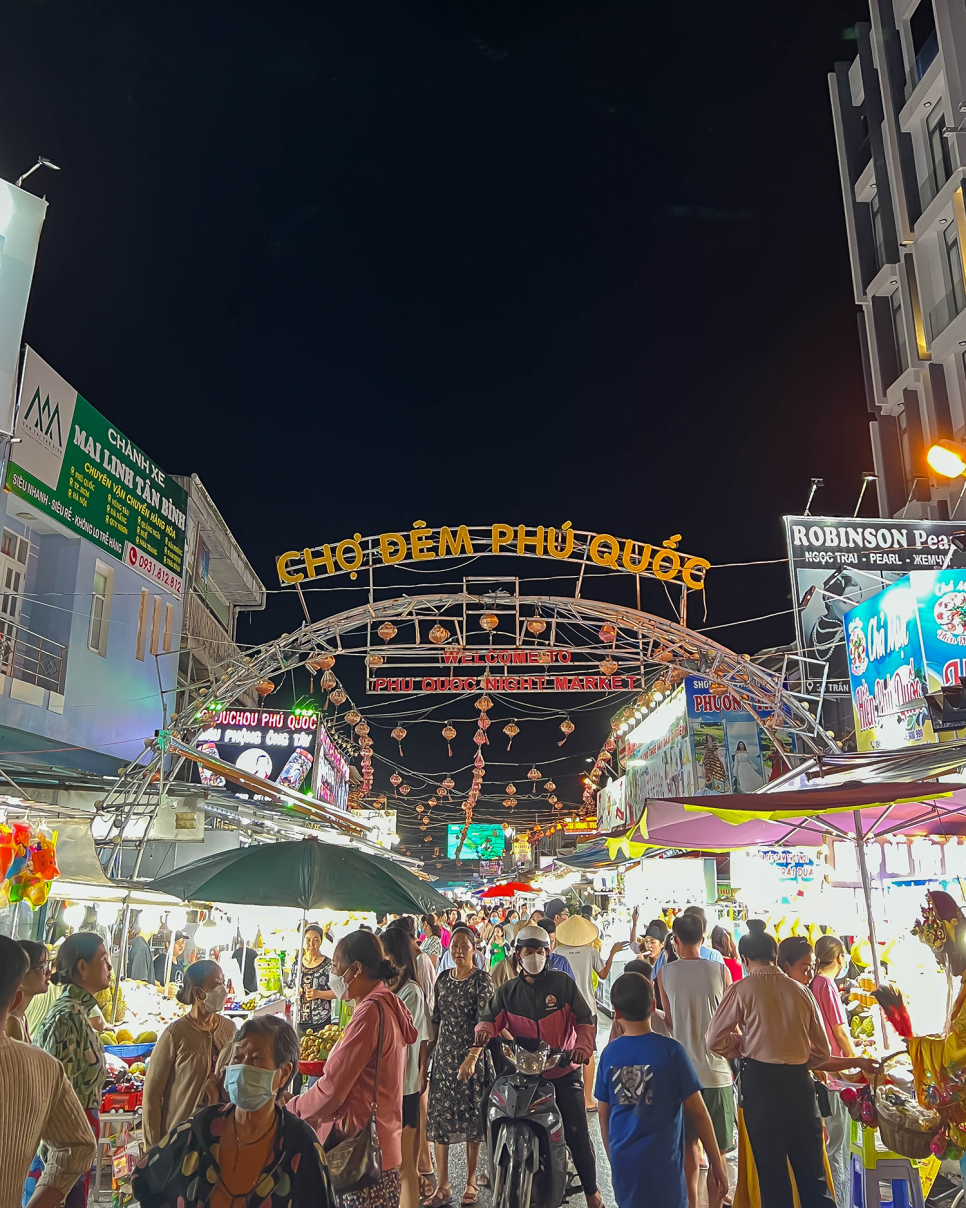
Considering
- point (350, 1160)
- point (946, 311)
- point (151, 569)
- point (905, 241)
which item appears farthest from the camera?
point (905, 241)

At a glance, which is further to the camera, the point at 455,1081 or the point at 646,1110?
the point at 455,1081

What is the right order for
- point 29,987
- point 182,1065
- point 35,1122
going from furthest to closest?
point 182,1065 → point 29,987 → point 35,1122

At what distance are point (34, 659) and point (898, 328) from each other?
904 inches

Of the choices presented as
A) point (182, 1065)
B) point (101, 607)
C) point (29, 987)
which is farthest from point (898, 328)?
point (29, 987)

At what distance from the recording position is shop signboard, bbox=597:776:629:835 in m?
43.2

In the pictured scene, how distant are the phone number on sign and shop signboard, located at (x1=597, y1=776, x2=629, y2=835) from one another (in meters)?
22.8

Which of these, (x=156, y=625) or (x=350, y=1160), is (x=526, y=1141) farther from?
(x=156, y=625)

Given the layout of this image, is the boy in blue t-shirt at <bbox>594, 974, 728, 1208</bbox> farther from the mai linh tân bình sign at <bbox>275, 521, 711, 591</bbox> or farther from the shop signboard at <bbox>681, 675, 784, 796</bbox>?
the shop signboard at <bbox>681, 675, 784, 796</bbox>

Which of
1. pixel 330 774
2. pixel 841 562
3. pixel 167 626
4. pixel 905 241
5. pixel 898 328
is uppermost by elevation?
pixel 905 241

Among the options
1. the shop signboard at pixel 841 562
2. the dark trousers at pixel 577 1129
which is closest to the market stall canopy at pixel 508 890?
the shop signboard at pixel 841 562

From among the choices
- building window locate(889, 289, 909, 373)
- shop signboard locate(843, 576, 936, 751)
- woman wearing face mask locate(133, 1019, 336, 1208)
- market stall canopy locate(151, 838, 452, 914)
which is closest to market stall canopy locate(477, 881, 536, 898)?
shop signboard locate(843, 576, 936, 751)

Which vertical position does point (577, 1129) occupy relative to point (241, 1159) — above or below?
below

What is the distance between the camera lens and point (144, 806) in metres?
16.6

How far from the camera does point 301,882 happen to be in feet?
26.1
